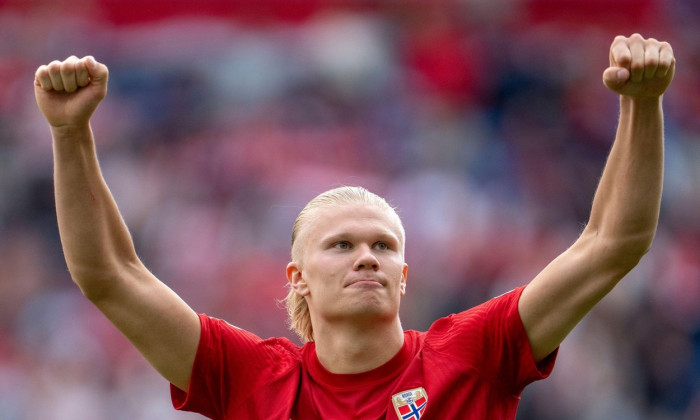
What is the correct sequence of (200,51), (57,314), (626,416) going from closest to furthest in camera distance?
(626,416) < (57,314) < (200,51)

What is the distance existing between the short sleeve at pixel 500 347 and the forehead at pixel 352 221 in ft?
1.50

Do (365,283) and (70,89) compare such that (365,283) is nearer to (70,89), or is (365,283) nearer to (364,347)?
(364,347)

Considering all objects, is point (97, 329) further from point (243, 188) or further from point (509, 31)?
point (509, 31)

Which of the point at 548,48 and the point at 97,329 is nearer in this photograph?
the point at 97,329

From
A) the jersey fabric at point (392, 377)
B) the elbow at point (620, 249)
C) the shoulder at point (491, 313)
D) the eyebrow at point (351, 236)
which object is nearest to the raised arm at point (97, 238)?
the jersey fabric at point (392, 377)

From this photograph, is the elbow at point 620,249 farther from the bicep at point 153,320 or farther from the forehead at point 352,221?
the bicep at point 153,320

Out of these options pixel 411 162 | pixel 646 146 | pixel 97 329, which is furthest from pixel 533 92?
pixel 646 146

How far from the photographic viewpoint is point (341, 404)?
3191 mm

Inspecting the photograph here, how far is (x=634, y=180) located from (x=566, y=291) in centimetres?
40

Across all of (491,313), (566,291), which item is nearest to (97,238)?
(491,313)

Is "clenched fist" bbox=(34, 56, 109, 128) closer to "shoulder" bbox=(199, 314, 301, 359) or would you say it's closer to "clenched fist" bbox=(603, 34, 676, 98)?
"shoulder" bbox=(199, 314, 301, 359)

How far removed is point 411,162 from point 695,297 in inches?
94.4

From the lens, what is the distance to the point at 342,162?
791 cm

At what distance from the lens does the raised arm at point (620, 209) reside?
8.84 ft
